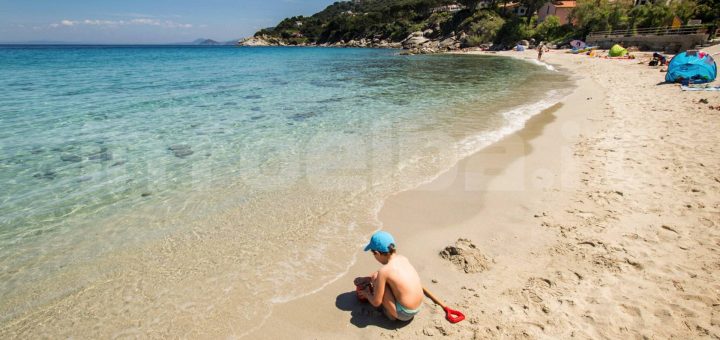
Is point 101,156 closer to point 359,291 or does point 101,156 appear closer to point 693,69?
point 359,291

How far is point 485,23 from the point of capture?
90.2 meters

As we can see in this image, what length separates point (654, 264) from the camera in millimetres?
5207

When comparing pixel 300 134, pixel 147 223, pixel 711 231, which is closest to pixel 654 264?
pixel 711 231

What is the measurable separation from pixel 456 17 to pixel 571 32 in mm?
45815

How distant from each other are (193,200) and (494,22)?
323ft

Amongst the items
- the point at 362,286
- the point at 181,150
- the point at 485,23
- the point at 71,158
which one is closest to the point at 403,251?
the point at 362,286

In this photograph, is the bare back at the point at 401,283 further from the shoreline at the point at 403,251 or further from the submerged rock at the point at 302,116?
the submerged rock at the point at 302,116

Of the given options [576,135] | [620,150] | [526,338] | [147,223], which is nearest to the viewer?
[526,338]

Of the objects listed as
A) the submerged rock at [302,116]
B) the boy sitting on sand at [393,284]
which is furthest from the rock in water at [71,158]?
the boy sitting on sand at [393,284]

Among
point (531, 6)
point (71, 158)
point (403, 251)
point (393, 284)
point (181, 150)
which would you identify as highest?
point (531, 6)

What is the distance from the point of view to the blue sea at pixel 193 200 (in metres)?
5.08

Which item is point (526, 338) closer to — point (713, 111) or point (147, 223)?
point (147, 223)

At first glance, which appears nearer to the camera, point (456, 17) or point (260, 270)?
point (260, 270)

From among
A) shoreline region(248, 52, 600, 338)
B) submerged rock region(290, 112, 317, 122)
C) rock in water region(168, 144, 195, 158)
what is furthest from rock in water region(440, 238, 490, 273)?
submerged rock region(290, 112, 317, 122)
